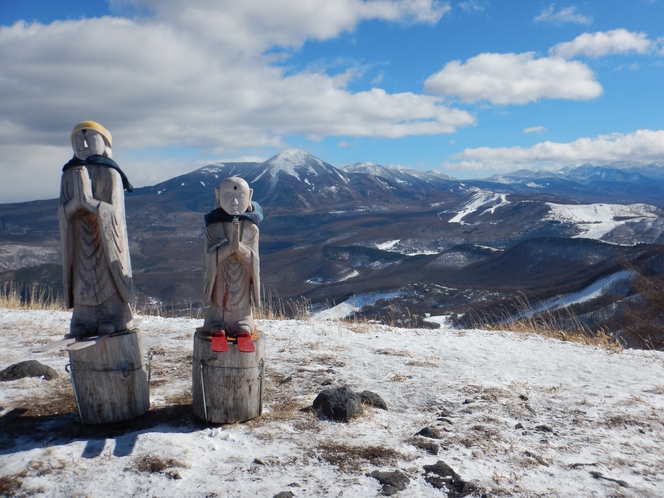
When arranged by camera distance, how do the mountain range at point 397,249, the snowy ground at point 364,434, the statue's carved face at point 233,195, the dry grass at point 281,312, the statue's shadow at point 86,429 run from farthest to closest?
1. the mountain range at point 397,249
2. the dry grass at point 281,312
3. the statue's carved face at point 233,195
4. the statue's shadow at point 86,429
5. the snowy ground at point 364,434

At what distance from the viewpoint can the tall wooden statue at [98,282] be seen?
457cm

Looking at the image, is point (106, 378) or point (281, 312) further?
point (281, 312)

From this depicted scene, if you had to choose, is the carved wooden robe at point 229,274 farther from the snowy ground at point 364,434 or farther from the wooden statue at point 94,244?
the snowy ground at point 364,434

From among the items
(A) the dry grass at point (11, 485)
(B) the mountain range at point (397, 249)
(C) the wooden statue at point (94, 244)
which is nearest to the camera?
(A) the dry grass at point (11, 485)

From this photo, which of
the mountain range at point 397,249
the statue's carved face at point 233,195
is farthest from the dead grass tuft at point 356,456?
the mountain range at point 397,249

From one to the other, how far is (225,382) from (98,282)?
Result: 5.35ft

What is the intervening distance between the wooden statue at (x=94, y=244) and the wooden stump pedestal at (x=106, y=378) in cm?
20

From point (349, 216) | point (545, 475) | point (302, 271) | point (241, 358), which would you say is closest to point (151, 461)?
point (241, 358)

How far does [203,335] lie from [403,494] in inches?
96.6

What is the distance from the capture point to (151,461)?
12.9ft

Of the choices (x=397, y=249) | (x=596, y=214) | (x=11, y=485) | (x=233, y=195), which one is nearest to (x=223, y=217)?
(x=233, y=195)

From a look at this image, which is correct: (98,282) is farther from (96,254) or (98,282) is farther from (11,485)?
(11,485)

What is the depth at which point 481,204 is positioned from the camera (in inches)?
5605

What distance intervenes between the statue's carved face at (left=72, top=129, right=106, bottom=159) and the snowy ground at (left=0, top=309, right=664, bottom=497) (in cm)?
271
